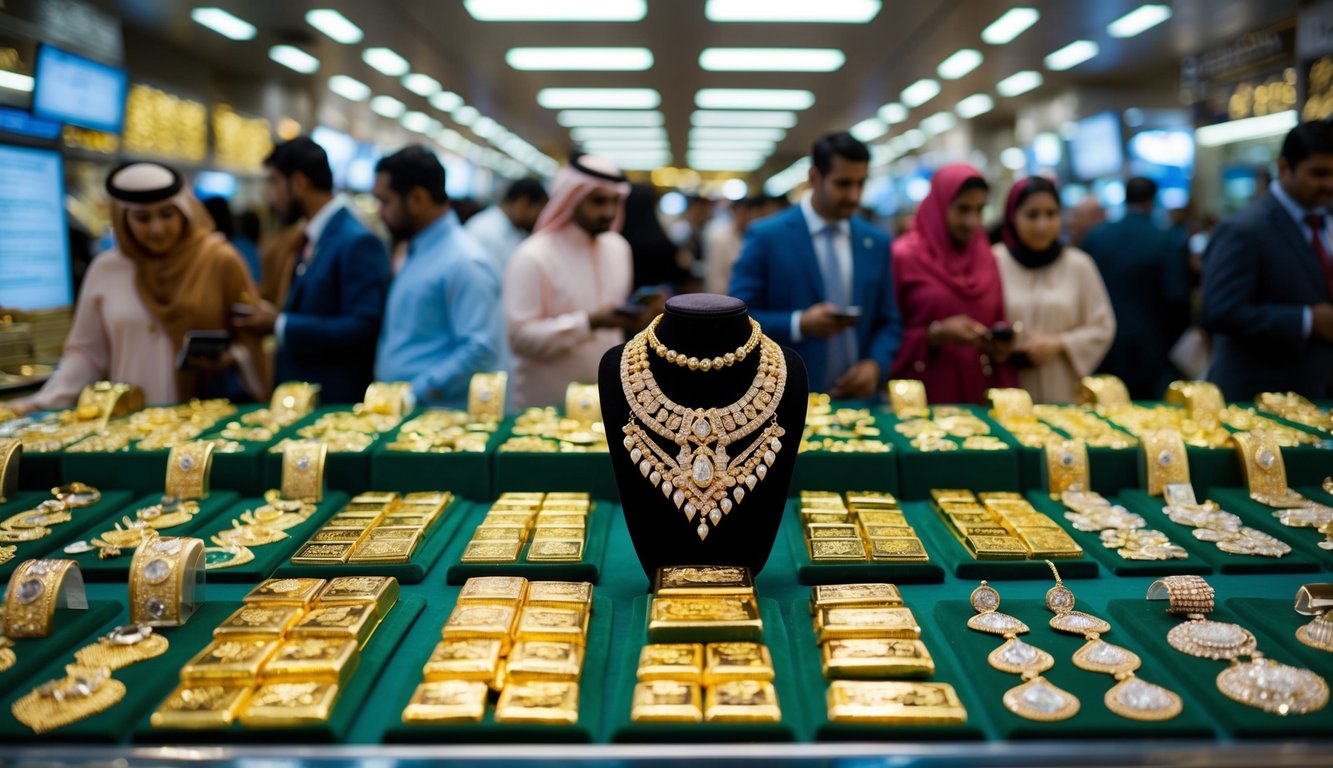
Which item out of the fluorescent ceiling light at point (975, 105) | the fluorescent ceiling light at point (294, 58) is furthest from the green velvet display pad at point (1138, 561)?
the fluorescent ceiling light at point (975, 105)

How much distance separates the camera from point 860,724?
1.25m

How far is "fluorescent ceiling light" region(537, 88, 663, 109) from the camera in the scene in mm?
9734

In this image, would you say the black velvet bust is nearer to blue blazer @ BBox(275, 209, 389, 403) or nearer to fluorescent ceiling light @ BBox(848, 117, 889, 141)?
blue blazer @ BBox(275, 209, 389, 403)

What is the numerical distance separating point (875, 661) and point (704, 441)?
1.73ft

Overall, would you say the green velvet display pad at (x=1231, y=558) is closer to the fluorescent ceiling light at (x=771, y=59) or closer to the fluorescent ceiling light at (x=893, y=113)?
the fluorescent ceiling light at (x=771, y=59)

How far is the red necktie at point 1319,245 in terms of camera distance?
10.6 ft

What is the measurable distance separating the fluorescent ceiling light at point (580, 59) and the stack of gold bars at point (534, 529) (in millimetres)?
6172

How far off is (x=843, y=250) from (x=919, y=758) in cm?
228

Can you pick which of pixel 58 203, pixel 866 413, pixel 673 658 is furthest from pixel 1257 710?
pixel 58 203

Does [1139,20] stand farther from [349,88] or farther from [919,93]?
[349,88]

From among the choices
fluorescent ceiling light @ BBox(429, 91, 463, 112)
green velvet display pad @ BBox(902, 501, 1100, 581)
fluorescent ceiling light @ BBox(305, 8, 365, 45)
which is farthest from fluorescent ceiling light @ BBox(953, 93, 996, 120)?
green velvet display pad @ BBox(902, 501, 1100, 581)

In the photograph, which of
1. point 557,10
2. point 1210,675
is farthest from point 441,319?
point 557,10

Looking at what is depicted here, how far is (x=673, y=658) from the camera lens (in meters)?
1.39

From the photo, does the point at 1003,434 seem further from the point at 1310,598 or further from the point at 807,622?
the point at 807,622
